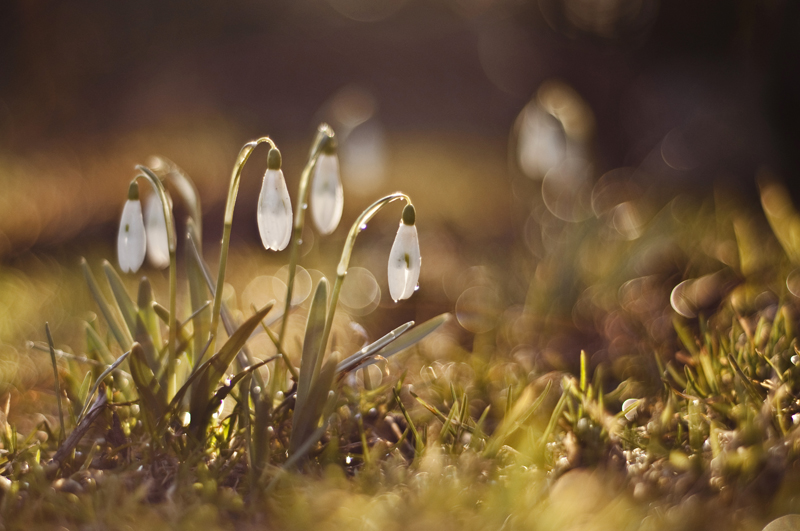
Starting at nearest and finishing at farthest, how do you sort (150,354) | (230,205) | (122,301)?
(230,205) < (150,354) < (122,301)

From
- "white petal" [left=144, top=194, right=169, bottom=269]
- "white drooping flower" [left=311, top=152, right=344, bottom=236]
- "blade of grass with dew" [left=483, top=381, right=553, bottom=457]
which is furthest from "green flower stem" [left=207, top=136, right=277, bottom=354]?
"blade of grass with dew" [left=483, top=381, right=553, bottom=457]

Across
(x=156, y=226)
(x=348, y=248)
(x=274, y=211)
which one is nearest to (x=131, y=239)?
(x=156, y=226)

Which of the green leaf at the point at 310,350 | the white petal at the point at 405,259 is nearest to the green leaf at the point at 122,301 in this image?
the green leaf at the point at 310,350

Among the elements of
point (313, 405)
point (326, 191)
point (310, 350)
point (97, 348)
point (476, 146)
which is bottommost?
point (313, 405)

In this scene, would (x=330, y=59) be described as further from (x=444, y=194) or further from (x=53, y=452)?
(x=53, y=452)

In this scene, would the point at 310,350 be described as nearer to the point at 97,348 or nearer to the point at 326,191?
the point at 326,191

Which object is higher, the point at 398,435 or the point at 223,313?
the point at 223,313

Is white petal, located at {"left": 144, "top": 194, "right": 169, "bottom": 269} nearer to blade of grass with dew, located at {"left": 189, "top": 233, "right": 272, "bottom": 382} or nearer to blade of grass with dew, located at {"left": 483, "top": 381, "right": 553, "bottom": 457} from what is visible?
blade of grass with dew, located at {"left": 189, "top": 233, "right": 272, "bottom": 382}

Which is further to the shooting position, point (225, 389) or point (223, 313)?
point (223, 313)

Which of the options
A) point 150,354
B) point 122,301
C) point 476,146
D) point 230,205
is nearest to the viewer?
point 230,205
